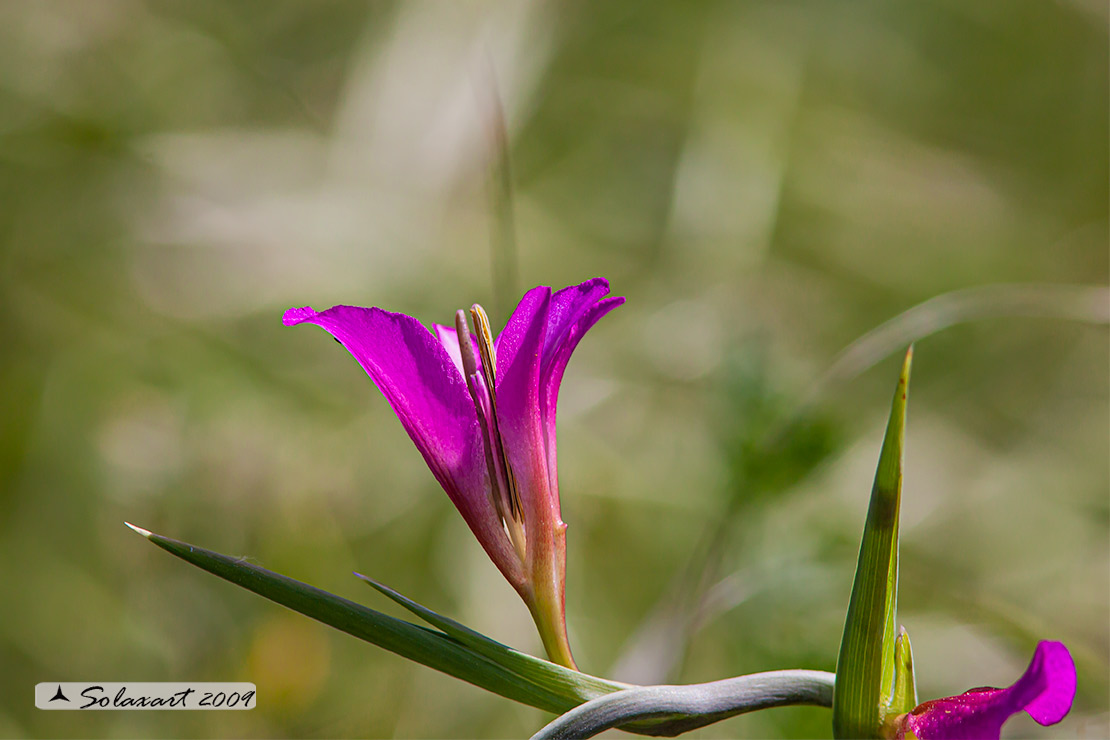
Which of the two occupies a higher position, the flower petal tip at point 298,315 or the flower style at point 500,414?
the flower petal tip at point 298,315

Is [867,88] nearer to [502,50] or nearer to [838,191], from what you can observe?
[838,191]

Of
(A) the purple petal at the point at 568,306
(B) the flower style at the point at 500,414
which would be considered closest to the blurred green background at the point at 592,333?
(B) the flower style at the point at 500,414

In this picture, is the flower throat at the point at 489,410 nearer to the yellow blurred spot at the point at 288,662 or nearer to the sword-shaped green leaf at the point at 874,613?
the sword-shaped green leaf at the point at 874,613

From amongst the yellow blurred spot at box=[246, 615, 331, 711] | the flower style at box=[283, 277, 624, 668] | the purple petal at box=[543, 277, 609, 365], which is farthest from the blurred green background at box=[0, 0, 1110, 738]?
the purple petal at box=[543, 277, 609, 365]

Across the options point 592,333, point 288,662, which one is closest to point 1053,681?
point 288,662

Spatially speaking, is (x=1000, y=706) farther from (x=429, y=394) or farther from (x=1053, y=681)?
(x=429, y=394)

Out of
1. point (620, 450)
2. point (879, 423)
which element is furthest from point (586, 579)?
point (879, 423)
